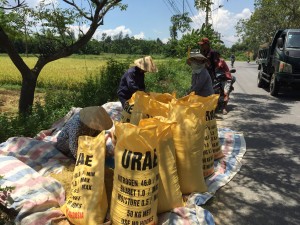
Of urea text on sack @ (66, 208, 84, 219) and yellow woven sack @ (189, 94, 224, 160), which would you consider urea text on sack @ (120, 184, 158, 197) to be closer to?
urea text on sack @ (66, 208, 84, 219)

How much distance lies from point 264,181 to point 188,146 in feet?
4.14

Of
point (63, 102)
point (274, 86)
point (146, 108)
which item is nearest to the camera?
point (146, 108)

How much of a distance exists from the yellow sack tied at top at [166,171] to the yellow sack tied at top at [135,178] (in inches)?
10.3

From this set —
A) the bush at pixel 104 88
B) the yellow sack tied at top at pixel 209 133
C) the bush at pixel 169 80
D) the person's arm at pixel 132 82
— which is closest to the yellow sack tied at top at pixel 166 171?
the yellow sack tied at top at pixel 209 133

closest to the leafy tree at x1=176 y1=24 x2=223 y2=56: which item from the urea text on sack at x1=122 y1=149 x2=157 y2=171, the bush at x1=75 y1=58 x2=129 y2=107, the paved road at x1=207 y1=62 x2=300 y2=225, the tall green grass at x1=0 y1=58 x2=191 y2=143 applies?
the tall green grass at x1=0 y1=58 x2=191 y2=143

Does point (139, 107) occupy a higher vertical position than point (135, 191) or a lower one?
higher

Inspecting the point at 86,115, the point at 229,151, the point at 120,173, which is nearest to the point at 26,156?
the point at 86,115

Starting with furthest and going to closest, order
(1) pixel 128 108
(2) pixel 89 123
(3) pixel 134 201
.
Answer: (1) pixel 128 108, (2) pixel 89 123, (3) pixel 134 201

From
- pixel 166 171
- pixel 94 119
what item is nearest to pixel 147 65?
pixel 94 119

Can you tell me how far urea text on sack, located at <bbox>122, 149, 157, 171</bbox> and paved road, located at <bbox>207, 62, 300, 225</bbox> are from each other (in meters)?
0.96

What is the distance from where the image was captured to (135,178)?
107 inches

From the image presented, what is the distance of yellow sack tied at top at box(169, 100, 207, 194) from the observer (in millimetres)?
3457

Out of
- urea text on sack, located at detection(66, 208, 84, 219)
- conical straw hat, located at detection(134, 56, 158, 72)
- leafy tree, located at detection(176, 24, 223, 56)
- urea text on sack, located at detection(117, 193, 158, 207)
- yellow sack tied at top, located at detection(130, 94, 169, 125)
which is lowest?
urea text on sack, located at detection(66, 208, 84, 219)

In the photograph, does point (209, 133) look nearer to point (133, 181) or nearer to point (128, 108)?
point (128, 108)
